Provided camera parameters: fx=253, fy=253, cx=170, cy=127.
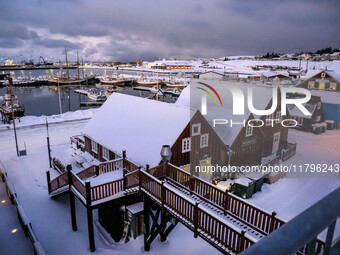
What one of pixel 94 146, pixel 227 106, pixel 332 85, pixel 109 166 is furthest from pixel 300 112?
pixel 109 166

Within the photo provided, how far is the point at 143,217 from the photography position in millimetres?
13961

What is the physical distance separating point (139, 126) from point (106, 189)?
6.68 m

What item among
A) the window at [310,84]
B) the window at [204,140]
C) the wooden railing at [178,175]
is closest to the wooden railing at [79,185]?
the wooden railing at [178,175]

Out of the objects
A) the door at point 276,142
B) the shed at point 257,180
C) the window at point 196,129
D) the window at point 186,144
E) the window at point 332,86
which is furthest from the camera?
the window at point 332,86

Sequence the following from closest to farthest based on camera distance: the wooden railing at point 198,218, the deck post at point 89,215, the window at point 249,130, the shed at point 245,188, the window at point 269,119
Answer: the wooden railing at point 198,218
the deck post at point 89,215
the shed at point 245,188
the window at point 249,130
the window at point 269,119

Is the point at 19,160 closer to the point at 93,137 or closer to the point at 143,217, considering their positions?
the point at 93,137

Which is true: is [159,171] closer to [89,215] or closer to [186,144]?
[89,215]

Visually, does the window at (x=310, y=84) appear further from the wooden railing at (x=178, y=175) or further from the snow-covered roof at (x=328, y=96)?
the wooden railing at (x=178, y=175)

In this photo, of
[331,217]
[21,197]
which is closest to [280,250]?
[331,217]

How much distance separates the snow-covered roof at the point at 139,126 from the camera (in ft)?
54.0

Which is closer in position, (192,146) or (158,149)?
(158,149)

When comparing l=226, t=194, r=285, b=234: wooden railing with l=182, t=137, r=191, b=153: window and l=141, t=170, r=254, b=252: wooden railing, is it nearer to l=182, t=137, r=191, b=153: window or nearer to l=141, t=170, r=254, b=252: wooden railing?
l=141, t=170, r=254, b=252: wooden railing

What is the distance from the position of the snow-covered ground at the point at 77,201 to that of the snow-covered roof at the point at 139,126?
183 inches

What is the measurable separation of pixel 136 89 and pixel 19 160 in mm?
80206
